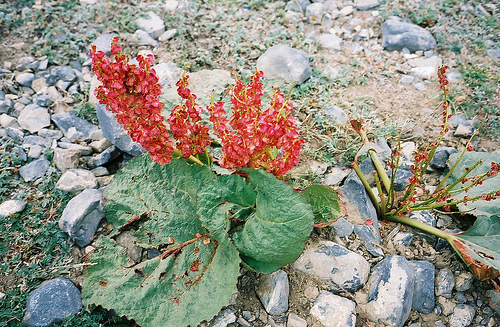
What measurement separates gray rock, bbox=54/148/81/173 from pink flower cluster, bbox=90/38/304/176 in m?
1.03

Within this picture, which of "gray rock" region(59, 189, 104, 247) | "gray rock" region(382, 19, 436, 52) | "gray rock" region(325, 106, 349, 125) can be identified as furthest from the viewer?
"gray rock" region(382, 19, 436, 52)

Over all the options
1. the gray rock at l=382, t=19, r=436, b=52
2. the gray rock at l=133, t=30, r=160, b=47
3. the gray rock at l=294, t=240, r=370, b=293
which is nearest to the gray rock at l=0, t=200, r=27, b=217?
the gray rock at l=294, t=240, r=370, b=293

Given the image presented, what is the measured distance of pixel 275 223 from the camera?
1.99 m

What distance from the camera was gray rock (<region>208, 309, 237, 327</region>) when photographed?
2.25 m

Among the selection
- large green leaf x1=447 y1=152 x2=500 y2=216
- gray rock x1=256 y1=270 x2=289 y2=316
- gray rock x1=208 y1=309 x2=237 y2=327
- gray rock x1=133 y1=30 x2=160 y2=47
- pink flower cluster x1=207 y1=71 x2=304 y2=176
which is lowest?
gray rock x1=208 y1=309 x2=237 y2=327

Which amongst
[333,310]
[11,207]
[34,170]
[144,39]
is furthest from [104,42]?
[333,310]

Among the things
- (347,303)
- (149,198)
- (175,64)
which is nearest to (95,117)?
(175,64)

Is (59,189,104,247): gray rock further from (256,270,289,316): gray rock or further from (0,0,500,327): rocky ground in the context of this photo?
(256,270,289,316): gray rock

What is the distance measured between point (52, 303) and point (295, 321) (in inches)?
55.4

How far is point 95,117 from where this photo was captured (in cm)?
331

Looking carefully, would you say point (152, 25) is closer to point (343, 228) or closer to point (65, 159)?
point (65, 159)

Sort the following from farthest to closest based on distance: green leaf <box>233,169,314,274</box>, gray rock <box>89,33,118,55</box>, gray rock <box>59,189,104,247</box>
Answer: gray rock <box>89,33,118,55</box>, gray rock <box>59,189,104,247</box>, green leaf <box>233,169,314,274</box>

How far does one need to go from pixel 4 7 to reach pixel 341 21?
3.58m

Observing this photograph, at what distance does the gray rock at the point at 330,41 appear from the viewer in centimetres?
407
